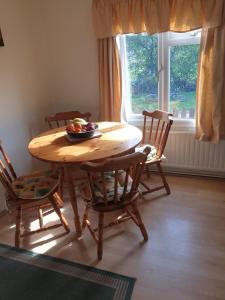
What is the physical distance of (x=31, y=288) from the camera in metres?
1.65

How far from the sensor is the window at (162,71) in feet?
8.73

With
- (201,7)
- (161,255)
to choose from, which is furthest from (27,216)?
(201,7)

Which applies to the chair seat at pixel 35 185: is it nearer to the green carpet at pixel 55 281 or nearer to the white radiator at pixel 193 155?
the green carpet at pixel 55 281

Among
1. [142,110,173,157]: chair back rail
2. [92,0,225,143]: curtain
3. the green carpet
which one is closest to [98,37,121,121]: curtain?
[92,0,225,143]: curtain

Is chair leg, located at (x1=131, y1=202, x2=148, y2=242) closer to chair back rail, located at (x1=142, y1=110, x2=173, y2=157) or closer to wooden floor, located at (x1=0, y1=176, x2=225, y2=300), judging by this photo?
wooden floor, located at (x1=0, y1=176, x2=225, y2=300)

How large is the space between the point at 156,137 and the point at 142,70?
82cm

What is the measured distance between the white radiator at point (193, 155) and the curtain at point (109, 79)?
0.73 meters

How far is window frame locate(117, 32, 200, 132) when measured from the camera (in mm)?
2652

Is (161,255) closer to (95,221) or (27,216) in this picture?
(95,221)

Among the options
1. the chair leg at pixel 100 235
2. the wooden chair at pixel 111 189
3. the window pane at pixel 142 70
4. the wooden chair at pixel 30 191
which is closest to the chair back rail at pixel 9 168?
the wooden chair at pixel 30 191

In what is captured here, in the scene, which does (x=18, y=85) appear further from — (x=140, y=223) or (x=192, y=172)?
(x=192, y=172)

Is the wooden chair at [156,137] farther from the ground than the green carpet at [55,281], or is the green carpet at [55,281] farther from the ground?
the wooden chair at [156,137]

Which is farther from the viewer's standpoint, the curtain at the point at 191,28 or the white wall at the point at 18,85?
the white wall at the point at 18,85

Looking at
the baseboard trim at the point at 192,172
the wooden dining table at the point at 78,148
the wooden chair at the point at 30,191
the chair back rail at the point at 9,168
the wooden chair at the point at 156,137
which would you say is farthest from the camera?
the baseboard trim at the point at 192,172
